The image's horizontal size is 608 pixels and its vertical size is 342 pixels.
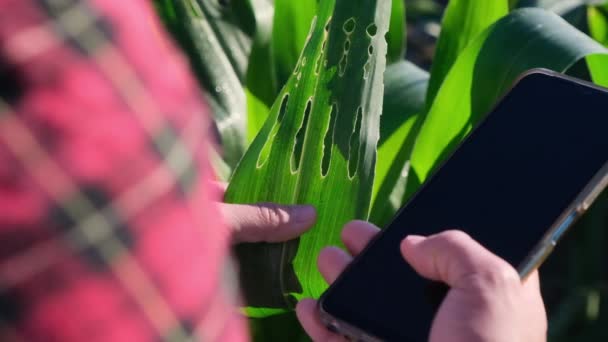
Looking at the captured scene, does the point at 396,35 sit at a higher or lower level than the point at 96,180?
lower

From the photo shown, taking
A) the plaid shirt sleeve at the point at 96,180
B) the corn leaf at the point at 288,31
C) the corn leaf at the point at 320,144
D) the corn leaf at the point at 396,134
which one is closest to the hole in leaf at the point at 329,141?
the corn leaf at the point at 320,144

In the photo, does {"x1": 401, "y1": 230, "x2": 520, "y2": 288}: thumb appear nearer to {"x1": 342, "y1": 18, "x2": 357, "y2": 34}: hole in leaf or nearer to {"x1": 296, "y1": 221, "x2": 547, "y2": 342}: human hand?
{"x1": 296, "y1": 221, "x2": 547, "y2": 342}: human hand

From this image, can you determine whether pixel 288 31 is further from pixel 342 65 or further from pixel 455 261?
pixel 455 261

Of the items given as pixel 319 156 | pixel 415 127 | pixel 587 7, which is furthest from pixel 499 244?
pixel 587 7

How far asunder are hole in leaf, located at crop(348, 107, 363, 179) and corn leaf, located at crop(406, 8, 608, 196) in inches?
7.1

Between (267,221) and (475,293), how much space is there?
0.22 m

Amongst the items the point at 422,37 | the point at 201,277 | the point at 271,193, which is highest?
the point at 201,277

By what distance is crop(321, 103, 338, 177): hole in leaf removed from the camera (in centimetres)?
76

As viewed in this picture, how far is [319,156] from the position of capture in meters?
0.77

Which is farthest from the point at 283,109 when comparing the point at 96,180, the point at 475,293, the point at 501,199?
the point at 96,180

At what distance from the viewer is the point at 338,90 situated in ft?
2.46

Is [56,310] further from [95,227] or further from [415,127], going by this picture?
[415,127]

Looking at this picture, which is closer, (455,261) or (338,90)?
(455,261)

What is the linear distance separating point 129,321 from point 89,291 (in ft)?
0.05
